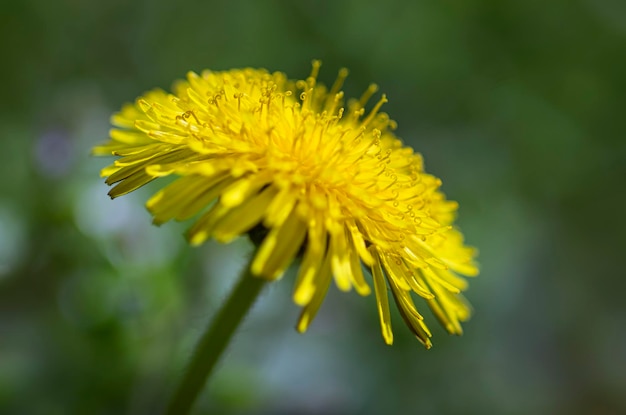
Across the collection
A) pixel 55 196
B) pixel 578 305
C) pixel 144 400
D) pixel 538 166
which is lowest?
pixel 144 400

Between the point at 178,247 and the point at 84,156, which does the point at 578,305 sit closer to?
the point at 178,247

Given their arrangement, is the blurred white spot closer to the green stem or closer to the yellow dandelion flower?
the yellow dandelion flower

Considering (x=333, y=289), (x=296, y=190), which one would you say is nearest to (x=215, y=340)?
(x=296, y=190)

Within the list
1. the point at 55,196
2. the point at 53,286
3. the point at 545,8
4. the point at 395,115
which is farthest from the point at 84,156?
the point at 545,8

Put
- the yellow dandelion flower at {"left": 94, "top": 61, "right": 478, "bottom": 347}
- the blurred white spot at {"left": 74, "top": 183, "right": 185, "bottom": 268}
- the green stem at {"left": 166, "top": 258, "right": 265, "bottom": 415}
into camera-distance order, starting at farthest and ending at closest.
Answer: the blurred white spot at {"left": 74, "top": 183, "right": 185, "bottom": 268}
the green stem at {"left": 166, "top": 258, "right": 265, "bottom": 415}
the yellow dandelion flower at {"left": 94, "top": 61, "right": 478, "bottom": 347}

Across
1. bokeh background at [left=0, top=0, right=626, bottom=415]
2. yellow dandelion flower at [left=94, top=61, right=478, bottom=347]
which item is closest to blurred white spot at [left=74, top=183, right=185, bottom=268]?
bokeh background at [left=0, top=0, right=626, bottom=415]

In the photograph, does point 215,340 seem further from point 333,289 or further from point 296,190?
point 333,289
